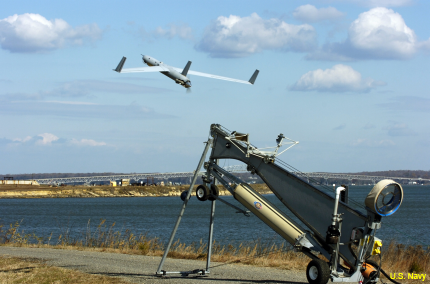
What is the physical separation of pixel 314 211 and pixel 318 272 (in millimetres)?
1669

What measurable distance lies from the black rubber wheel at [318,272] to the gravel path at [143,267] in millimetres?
2369

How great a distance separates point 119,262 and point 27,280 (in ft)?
14.9

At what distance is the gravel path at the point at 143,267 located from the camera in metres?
14.7

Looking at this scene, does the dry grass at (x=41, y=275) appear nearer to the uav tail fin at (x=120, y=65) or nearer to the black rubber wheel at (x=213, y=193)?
the black rubber wheel at (x=213, y=193)

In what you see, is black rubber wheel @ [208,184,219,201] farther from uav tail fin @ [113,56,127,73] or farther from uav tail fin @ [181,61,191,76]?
uav tail fin @ [181,61,191,76]

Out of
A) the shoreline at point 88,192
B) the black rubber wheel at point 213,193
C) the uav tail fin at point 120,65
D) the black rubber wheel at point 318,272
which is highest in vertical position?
the uav tail fin at point 120,65

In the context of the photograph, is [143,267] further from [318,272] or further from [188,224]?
[188,224]

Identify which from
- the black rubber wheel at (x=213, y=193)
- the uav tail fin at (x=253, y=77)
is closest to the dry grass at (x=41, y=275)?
the black rubber wheel at (x=213, y=193)

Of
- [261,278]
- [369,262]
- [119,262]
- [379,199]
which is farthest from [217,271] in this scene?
[379,199]

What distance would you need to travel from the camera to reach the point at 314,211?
1291 centimetres

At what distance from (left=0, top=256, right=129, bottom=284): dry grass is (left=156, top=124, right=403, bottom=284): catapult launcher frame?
2.17 metres

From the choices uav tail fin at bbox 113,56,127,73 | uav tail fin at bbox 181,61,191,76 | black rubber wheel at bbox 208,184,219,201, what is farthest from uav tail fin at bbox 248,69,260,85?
black rubber wheel at bbox 208,184,219,201

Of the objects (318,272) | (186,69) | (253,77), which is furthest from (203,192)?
(186,69)

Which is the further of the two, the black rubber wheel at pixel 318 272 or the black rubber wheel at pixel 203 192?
the black rubber wheel at pixel 203 192
